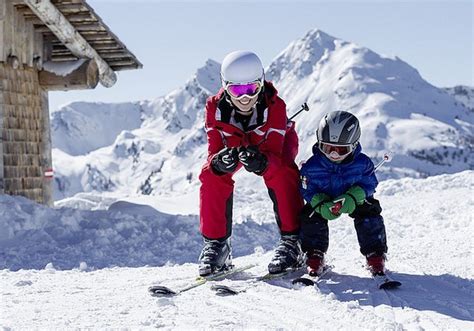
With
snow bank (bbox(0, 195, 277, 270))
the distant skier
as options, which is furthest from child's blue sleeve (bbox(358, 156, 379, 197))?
snow bank (bbox(0, 195, 277, 270))

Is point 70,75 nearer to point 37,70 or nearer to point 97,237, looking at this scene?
point 37,70

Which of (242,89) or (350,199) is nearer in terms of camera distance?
(350,199)

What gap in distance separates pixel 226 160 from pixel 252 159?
188 millimetres

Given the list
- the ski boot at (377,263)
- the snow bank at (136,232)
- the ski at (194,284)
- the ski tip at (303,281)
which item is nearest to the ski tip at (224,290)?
the ski at (194,284)

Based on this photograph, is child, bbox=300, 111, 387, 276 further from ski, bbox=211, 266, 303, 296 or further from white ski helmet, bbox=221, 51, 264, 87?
white ski helmet, bbox=221, 51, 264, 87

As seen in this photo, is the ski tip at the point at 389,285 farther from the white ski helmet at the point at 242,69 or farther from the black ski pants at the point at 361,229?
the white ski helmet at the point at 242,69

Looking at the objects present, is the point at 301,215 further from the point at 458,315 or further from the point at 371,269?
the point at 458,315

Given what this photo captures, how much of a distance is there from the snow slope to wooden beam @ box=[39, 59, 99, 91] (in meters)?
2.57

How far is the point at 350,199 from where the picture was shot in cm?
461

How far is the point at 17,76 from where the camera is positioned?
35.6ft

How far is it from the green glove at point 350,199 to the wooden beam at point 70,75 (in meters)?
7.50

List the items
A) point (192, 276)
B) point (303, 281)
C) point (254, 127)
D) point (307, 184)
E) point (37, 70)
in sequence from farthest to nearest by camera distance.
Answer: point (37, 70) → point (192, 276) → point (254, 127) → point (307, 184) → point (303, 281)

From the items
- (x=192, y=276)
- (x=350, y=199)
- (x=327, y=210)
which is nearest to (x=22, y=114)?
(x=192, y=276)

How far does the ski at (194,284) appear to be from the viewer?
4324 mm
